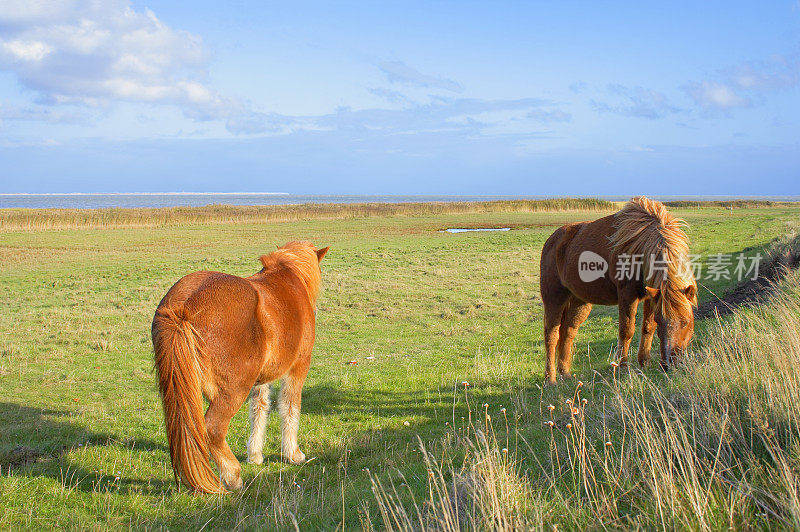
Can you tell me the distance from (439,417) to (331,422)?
1.31 metres

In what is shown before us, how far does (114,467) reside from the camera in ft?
15.6

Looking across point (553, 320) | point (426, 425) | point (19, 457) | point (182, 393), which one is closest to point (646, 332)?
point (553, 320)

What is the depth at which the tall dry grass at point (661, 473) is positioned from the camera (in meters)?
2.67

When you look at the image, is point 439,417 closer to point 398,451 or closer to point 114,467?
point 398,451

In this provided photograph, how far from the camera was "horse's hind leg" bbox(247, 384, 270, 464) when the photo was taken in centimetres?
512

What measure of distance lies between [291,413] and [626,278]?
4.09 meters

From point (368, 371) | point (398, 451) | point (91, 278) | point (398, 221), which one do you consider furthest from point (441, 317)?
point (398, 221)

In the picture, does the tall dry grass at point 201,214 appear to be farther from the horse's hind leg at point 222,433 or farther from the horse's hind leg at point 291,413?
the horse's hind leg at point 222,433

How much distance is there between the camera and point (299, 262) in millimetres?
5641

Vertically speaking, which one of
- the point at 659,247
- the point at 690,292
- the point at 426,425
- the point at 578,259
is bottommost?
the point at 426,425

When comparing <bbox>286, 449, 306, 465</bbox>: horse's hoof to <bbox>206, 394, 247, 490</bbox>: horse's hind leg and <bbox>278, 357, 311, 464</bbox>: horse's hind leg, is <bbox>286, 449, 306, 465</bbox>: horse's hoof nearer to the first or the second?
<bbox>278, 357, 311, 464</bbox>: horse's hind leg

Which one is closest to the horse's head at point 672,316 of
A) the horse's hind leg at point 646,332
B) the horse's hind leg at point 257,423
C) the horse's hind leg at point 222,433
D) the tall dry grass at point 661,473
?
the horse's hind leg at point 646,332

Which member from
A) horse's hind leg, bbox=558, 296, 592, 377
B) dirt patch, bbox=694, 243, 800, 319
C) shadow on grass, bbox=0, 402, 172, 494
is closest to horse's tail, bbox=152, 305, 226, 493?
shadow on grass, bbox=0, 402, 172, 494

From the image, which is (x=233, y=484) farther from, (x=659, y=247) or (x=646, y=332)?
(x=659, y=247)
